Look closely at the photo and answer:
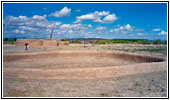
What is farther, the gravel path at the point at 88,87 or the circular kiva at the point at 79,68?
the circular kiva at the point at 79,68

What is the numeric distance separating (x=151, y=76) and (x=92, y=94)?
366 cm

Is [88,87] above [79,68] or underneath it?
underneath

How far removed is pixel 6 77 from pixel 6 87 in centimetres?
149

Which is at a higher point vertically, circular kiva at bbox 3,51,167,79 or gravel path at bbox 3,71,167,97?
circular kiva at bbox 3,51,167,79

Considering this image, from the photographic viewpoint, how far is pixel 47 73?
275 inches

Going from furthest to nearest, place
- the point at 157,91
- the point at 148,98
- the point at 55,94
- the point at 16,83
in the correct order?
1. the point at 16,83
2. the point at 157,91
3. the point at 55,94
4. the point at 148,98

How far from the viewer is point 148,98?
4.74m

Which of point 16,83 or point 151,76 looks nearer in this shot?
point 16,83

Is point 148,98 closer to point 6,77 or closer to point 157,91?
point 157,91

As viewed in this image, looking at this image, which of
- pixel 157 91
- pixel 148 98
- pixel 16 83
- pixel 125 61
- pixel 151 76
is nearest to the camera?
pixel 148 98

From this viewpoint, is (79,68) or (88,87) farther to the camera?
(79,68)

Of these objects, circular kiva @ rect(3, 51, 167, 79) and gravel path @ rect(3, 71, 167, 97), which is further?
circular kiva @ rect(3, 51, 167, 79)

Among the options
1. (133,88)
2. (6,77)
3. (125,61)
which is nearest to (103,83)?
(133,88)

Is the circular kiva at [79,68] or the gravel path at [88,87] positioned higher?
the circular kiva at [79,68]
